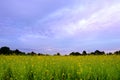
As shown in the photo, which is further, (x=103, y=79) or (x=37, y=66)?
(x=37, y=66)

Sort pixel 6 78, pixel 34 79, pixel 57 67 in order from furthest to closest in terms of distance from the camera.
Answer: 1. pixel 57 67
2. pixel 6 78
3. pixel 34 79

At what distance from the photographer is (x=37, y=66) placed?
10.3 metres

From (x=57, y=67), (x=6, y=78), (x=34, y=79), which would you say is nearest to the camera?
(x=34, y=79)

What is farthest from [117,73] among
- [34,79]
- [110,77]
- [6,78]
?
[6,78]

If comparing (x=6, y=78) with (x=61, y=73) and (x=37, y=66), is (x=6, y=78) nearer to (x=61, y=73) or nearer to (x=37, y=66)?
(x=37, y=66)

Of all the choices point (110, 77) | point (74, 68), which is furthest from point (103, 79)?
point (74, 68)

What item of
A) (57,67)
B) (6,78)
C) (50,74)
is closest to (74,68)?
(57,67)

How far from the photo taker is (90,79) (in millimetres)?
9531

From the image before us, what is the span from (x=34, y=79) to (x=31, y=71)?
0.62m

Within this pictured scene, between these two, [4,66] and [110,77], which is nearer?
[110,77]

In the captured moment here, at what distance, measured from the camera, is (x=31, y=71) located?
32.0 ft

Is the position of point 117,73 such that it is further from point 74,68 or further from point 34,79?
point 34,79

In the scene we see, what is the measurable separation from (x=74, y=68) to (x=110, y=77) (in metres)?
1.61

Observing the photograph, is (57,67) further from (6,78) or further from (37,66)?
(6,78)
